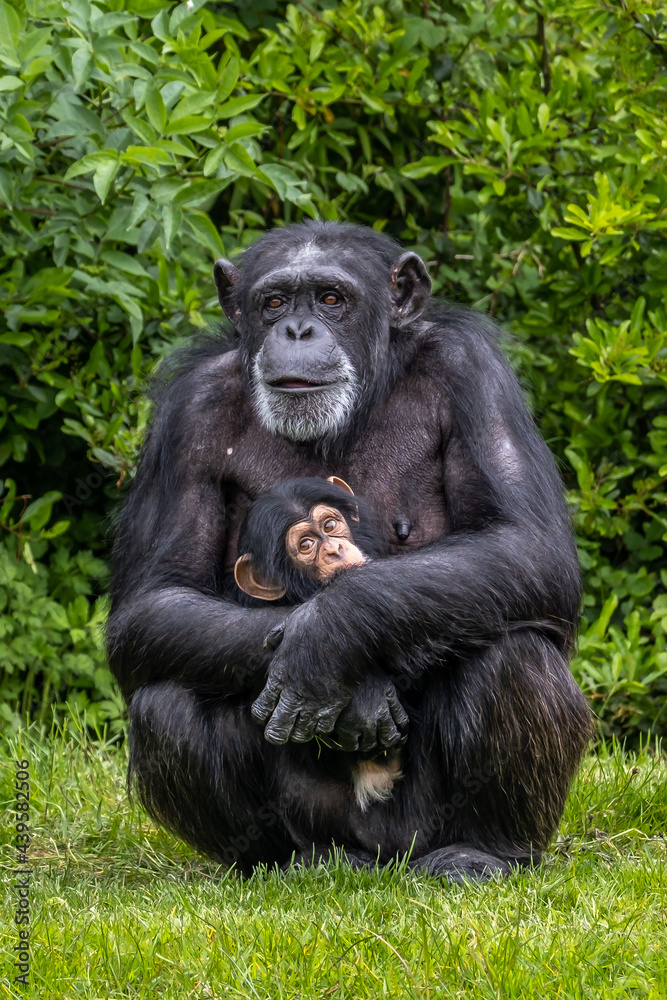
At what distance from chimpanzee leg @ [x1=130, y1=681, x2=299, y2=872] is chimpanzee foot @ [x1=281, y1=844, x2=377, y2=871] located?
7 centimetres

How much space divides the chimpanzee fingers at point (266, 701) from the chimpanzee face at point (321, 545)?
1.35ft

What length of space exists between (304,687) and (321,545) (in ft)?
1.59

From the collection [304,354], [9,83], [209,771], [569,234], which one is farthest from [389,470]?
[569,234]

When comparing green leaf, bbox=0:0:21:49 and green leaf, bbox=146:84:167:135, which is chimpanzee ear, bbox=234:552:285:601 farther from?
green leaf, bbox=0:0:21:49

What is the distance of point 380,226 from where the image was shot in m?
6.95

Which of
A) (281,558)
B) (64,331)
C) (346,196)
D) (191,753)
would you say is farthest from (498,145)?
(191,753)

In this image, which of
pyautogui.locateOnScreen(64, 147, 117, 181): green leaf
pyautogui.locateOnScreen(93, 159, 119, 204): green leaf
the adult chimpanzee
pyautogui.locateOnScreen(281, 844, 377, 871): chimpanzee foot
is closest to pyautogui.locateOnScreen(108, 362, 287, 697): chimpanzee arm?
the adult chimpanzee

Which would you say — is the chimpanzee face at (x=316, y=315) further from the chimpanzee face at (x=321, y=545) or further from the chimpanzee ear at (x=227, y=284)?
the chimpanzee face at (x=321, y=545)

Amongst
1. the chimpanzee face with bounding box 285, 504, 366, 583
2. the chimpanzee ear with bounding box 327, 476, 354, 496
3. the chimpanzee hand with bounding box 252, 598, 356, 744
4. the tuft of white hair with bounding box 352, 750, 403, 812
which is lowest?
the tuft of white hair with bounding box 352, 750, 403, 812

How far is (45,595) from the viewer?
657 cm

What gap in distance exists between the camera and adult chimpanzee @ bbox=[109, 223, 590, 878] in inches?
153

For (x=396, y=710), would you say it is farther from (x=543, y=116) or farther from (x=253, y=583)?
(x=543, y=116)

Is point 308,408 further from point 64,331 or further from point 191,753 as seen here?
point 64,331

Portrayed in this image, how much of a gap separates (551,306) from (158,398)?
2.80 metres
